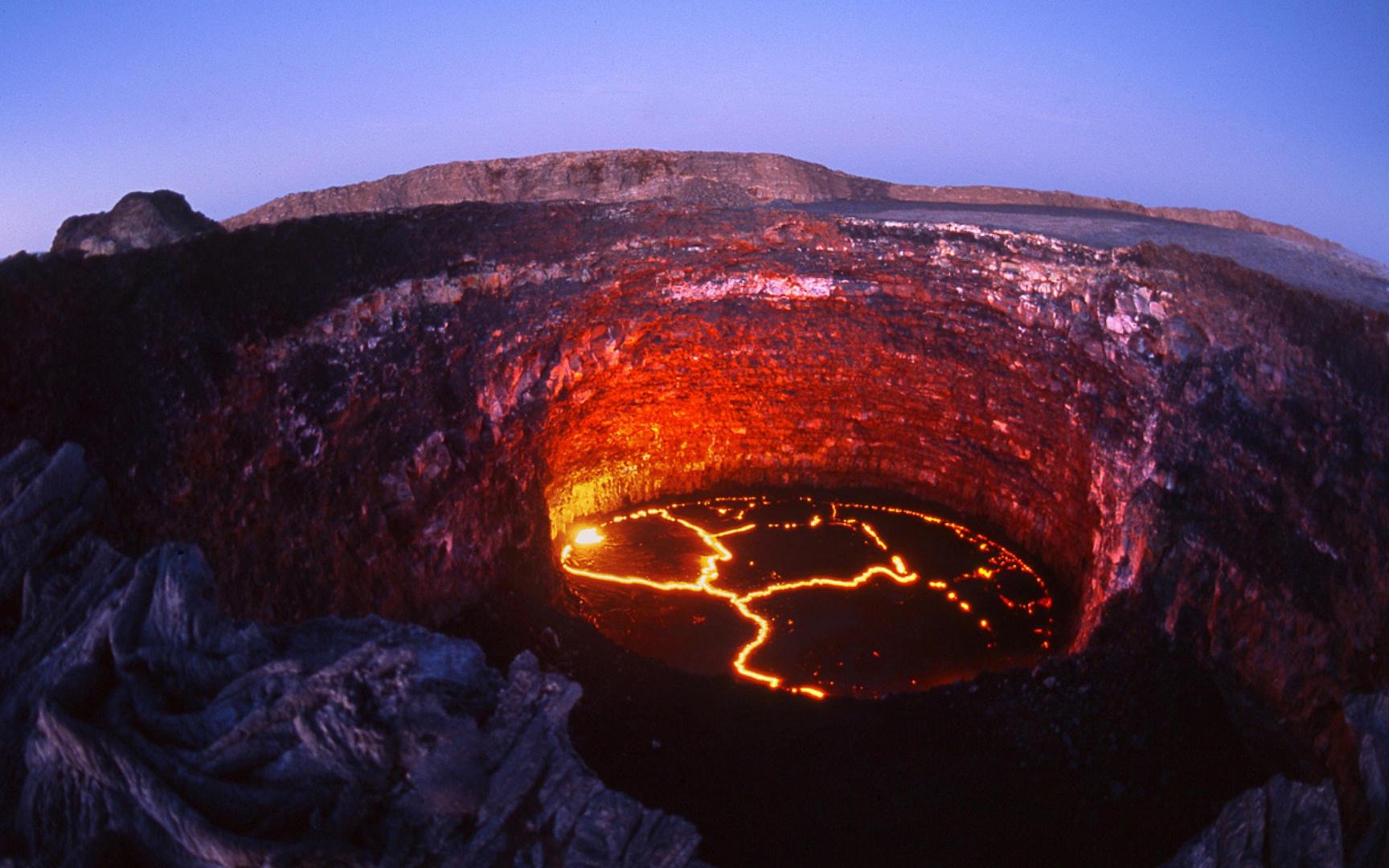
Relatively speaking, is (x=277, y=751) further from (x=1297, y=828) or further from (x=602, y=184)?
(x=602, y=184)

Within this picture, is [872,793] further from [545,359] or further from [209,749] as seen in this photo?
[545,359]

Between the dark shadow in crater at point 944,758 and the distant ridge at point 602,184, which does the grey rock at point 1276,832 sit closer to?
the dark shadow in crater at point 944,758

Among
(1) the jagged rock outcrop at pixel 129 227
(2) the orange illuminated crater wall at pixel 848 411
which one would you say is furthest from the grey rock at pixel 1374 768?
(1) the jagged rock outcrop at pixel 129 227

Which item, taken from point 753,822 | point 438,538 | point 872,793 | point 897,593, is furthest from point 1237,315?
point 438,538

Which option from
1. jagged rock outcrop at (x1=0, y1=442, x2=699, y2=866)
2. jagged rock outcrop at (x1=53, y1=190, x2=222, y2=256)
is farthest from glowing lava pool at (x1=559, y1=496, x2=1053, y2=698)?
jagged rock outcrop at (x1=53, y1=190, x2=222, y2=256)

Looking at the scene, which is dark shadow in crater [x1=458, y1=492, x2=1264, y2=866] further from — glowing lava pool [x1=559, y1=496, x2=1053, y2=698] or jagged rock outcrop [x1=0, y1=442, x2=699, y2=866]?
jagged rock outcrop [x1=0, y1=442, x2=699, y2=866]

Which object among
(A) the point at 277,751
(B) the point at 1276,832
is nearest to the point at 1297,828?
(B) the point at 1276,832

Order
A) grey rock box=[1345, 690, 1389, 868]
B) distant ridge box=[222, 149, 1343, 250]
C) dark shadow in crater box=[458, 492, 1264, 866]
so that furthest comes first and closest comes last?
1. distant ridge box=[222, 149, 1343, 250]
2. dark shadow in crater box=[458, 492, 1264, 866]
3. grey rock box=[1345, 690, 1389, 868]

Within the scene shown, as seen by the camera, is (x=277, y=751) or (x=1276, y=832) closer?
(x=277, y=751)
